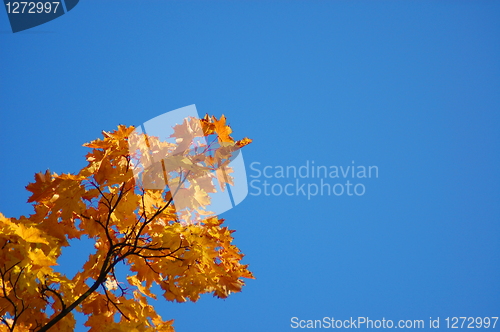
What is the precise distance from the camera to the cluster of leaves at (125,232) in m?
3.69

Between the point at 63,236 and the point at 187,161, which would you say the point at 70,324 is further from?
the point at 187,161

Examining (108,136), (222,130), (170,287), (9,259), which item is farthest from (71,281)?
(222,130)

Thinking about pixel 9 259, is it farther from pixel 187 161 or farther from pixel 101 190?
pixel 187 161

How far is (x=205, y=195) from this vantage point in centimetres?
400

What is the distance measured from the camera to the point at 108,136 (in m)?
3.84

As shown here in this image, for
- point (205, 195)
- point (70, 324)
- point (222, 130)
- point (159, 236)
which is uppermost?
point (222, 130)

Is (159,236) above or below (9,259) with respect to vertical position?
above

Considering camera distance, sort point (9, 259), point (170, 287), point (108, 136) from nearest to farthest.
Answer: point (9, 259) < point (108, 136) < point (170, 287)

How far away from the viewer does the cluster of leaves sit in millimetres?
3689

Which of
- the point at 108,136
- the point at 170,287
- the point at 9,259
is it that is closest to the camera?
the point at 9,259

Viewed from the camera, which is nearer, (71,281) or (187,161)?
(187,161)

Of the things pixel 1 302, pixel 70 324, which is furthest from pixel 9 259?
pixel 70 324

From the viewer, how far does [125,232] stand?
4062 millimetres

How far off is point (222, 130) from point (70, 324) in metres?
2.24
